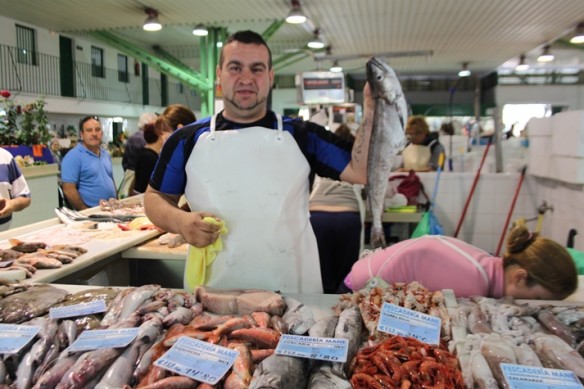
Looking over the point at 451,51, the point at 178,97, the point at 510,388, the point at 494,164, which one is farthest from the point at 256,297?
the point at 178,97

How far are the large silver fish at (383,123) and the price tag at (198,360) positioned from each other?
0.70 m

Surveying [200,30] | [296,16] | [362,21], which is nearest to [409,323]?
[296,16]

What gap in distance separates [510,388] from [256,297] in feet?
2.80

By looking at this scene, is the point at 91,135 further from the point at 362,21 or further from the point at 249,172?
the point at 362,21

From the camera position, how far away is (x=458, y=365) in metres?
Answer: 1.40

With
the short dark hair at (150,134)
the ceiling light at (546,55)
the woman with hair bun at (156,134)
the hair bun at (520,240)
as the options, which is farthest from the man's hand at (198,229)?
the ceiling light at (546,55)

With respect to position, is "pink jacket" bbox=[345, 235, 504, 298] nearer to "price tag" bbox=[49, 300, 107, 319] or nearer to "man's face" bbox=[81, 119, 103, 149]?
"price tag" bbox=[49, 300, 107, 319]

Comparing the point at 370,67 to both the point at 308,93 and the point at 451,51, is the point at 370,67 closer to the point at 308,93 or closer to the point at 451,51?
the point at 308,93

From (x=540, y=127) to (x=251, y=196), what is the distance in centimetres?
382

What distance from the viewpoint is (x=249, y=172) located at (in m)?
2.22

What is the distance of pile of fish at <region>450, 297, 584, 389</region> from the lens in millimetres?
1349

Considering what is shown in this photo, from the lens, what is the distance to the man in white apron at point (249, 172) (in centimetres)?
220

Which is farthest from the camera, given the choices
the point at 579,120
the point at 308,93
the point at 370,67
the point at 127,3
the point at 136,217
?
the point at 127,3

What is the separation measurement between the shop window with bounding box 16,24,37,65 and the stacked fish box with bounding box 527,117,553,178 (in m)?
14.4
